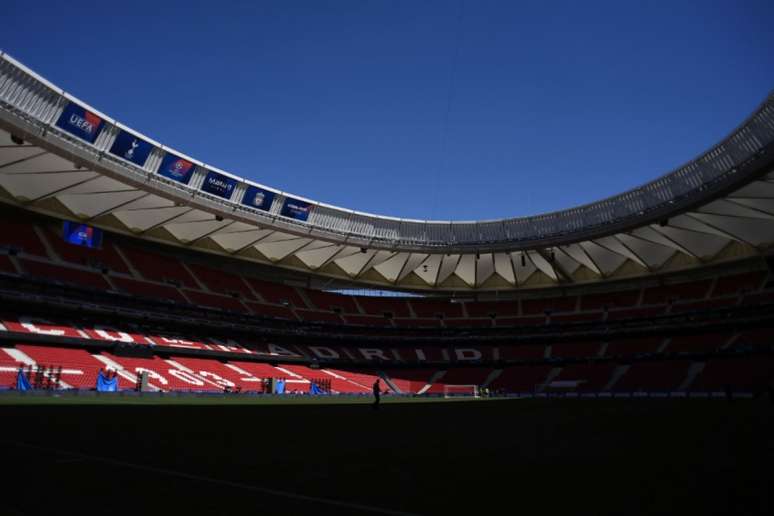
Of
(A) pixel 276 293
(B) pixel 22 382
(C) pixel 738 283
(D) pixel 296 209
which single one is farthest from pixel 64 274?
(C) pixel 738 283

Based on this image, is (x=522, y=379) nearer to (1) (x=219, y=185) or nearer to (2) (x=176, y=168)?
(1) (x=219, y=185)

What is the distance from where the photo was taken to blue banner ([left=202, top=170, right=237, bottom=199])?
122ft

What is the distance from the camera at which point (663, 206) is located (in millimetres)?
35969

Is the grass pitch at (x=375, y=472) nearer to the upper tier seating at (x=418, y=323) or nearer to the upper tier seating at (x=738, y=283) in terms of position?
the upper tier seating at (x=738, y=283)

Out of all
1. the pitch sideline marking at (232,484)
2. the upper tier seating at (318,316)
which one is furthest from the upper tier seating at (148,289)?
the pitch sideline marking at (232,484)

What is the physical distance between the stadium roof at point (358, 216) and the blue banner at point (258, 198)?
0.30 feet

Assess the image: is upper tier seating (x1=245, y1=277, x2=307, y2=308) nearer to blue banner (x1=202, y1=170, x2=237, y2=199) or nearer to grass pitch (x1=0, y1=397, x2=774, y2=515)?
blue banner (x1=202, y1=170, x2=237, y2=199)

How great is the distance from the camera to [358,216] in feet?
153

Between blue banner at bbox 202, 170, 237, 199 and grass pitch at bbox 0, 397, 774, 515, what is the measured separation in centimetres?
3001

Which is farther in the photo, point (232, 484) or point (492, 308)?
point (492, 308)

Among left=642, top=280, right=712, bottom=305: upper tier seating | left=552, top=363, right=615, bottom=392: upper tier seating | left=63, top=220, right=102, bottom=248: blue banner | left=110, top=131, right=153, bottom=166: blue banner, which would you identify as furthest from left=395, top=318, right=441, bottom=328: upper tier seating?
left=110, top=131, right=153, bottom=166: blue banner

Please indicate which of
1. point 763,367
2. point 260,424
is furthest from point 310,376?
point 763,367

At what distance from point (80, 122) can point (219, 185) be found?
1078cm

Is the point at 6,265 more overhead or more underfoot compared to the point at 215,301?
more underfoot
